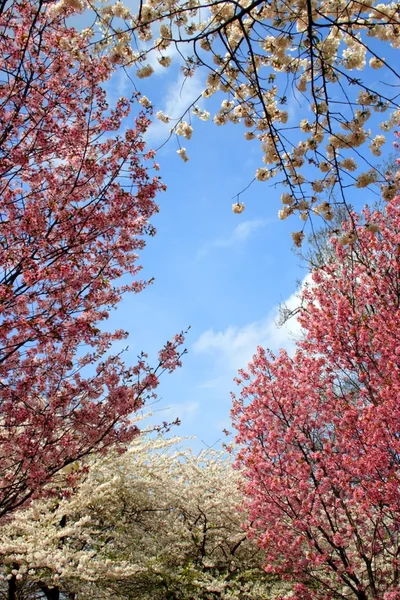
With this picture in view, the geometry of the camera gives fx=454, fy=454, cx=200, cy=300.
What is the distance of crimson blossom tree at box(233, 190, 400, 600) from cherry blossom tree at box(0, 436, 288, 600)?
260cm

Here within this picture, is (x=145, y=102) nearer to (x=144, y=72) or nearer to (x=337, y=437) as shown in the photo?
(x=144, y=72)

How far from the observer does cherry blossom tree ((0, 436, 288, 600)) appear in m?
8.36

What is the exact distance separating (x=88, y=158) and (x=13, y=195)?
977 millimetres

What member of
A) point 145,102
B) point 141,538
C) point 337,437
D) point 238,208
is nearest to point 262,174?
point 238,208

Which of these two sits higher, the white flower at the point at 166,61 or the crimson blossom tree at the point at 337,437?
the white flower at the point at 166,61

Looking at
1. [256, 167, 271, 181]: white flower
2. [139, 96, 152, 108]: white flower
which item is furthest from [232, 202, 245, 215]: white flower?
[139, 96, 152, 108]: white flower

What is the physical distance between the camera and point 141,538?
10250 millimetres

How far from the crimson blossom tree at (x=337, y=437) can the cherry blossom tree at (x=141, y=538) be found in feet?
8.53

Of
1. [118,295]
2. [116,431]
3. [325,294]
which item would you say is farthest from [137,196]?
[325,294]

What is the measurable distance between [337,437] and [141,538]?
5529 millimetres

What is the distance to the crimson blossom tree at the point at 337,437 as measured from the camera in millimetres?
6297

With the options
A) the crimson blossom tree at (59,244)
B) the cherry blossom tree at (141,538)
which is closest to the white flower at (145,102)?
the crimson blossom tree at (59,244)

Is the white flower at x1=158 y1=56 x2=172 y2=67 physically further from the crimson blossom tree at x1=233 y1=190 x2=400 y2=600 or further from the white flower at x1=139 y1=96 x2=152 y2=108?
the crimson blossom tree at x1=233 y1=190 x2=400 y2=600

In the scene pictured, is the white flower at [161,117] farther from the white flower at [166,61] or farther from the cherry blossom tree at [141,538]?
the cherry blossom tree at [141,538]
